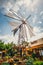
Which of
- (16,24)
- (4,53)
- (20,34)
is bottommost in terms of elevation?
(4,53)

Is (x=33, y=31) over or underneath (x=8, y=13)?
underneath

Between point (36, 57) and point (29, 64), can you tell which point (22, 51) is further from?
point (29, 64)

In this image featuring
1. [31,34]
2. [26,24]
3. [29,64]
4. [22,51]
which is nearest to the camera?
[29,64]

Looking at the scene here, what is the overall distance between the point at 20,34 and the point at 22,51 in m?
2.08

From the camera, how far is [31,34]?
1212 cm

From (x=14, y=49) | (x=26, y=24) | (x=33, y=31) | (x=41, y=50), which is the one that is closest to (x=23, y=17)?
(x=26, y=24)

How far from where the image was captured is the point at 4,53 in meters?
10.4

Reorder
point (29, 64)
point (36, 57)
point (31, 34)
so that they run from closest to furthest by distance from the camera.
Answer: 1. point (29, 64)
2. point (36, 57)
3. point (31, 34)

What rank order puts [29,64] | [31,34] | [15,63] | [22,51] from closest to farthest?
[29,64]
[15,63]
[22,51]
[31,34]

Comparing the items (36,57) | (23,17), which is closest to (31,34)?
(23,17)

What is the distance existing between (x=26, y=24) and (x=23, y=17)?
0.87 meters

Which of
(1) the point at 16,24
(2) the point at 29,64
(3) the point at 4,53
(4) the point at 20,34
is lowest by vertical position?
(2) the point at 29,64

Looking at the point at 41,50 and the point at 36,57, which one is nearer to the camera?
the point at 36,57

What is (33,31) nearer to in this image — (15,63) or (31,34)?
(31,34)
